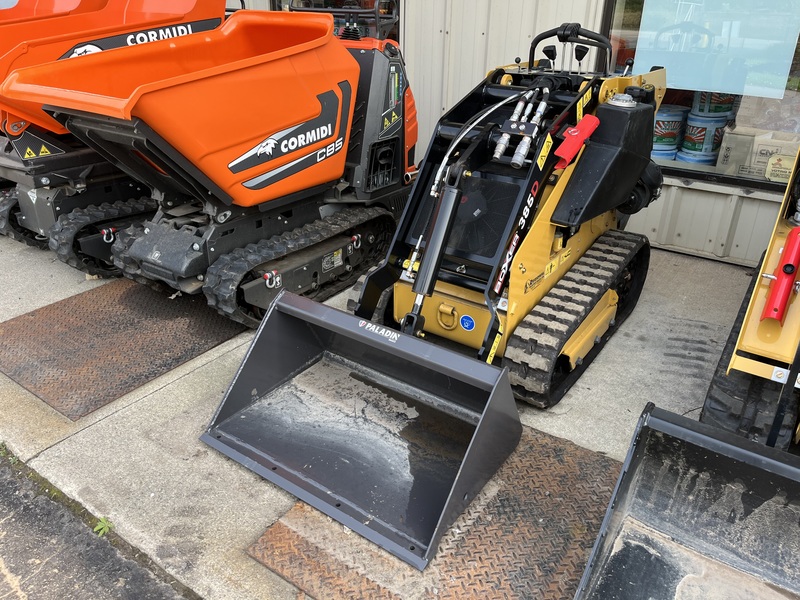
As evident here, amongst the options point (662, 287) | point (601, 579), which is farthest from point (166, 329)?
point (662, 287)

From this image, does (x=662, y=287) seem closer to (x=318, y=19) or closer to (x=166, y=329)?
(x=318, y=19)

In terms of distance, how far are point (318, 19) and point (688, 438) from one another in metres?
3.40

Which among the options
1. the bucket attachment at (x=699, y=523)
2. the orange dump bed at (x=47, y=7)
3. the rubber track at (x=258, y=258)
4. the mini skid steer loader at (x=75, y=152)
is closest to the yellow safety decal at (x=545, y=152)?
the bucket attachment at (x=699, y=523)

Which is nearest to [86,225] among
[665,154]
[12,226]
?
[12,226]

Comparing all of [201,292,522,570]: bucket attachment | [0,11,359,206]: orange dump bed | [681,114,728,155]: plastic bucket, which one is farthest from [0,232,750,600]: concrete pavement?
[681,114,728,155]: plastic bucket

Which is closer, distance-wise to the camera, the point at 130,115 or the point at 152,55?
the point at 130,115

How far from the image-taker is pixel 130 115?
2857 millimetres

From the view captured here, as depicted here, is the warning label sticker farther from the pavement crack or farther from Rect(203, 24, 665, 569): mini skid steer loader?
the pavement crack

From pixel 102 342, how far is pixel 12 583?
182 centimetres

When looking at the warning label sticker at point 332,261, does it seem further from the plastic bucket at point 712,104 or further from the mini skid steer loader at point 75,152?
the plastic bucket at point 712,104

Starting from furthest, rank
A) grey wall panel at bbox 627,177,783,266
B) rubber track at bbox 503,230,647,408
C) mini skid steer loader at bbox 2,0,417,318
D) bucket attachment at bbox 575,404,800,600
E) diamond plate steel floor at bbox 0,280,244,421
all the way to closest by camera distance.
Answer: grey wall panel at bbox 627,177,783,266
diamond plate steel floor at bbox 0,280,244,421
mini skid steer loader at bbox 2,0,417,318
rubber track at bbox 503,230,647,408
bucket attachment at bbox 575,404,800,600

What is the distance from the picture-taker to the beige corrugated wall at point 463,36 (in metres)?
5.24

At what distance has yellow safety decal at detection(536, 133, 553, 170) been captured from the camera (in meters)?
3.04

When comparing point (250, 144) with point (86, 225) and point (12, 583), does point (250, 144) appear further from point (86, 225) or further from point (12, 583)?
point (12, 583)
